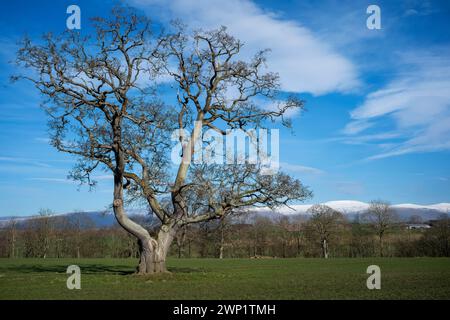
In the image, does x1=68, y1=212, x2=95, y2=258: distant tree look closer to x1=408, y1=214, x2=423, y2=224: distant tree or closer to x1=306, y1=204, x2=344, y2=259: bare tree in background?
x1=306, y1=204, x2=344, y2=259: bare tree in background

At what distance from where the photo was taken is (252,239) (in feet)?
303

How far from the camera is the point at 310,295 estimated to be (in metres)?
16.6

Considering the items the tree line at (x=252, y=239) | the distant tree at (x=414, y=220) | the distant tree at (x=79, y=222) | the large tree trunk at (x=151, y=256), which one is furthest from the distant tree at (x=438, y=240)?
the distant tree at (x=79, y=222)

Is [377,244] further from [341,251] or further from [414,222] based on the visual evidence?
[414,222]

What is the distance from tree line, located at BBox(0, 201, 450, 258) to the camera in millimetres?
85375

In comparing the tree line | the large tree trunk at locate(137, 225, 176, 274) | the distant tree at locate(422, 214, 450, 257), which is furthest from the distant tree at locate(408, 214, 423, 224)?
the large tree trunk at locate(137, 225, 176, 274)

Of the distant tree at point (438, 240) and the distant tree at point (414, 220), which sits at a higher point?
the distant tree at point (414, 220)

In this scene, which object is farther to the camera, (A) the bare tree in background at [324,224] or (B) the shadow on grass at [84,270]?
(A) the bare tree in background at [324,224]

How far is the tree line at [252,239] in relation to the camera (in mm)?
85375

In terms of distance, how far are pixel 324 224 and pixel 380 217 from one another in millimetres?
11397

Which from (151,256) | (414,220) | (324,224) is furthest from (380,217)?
(151,256)

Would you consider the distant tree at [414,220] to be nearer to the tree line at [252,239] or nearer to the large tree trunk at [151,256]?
the tree line at [252,239]
